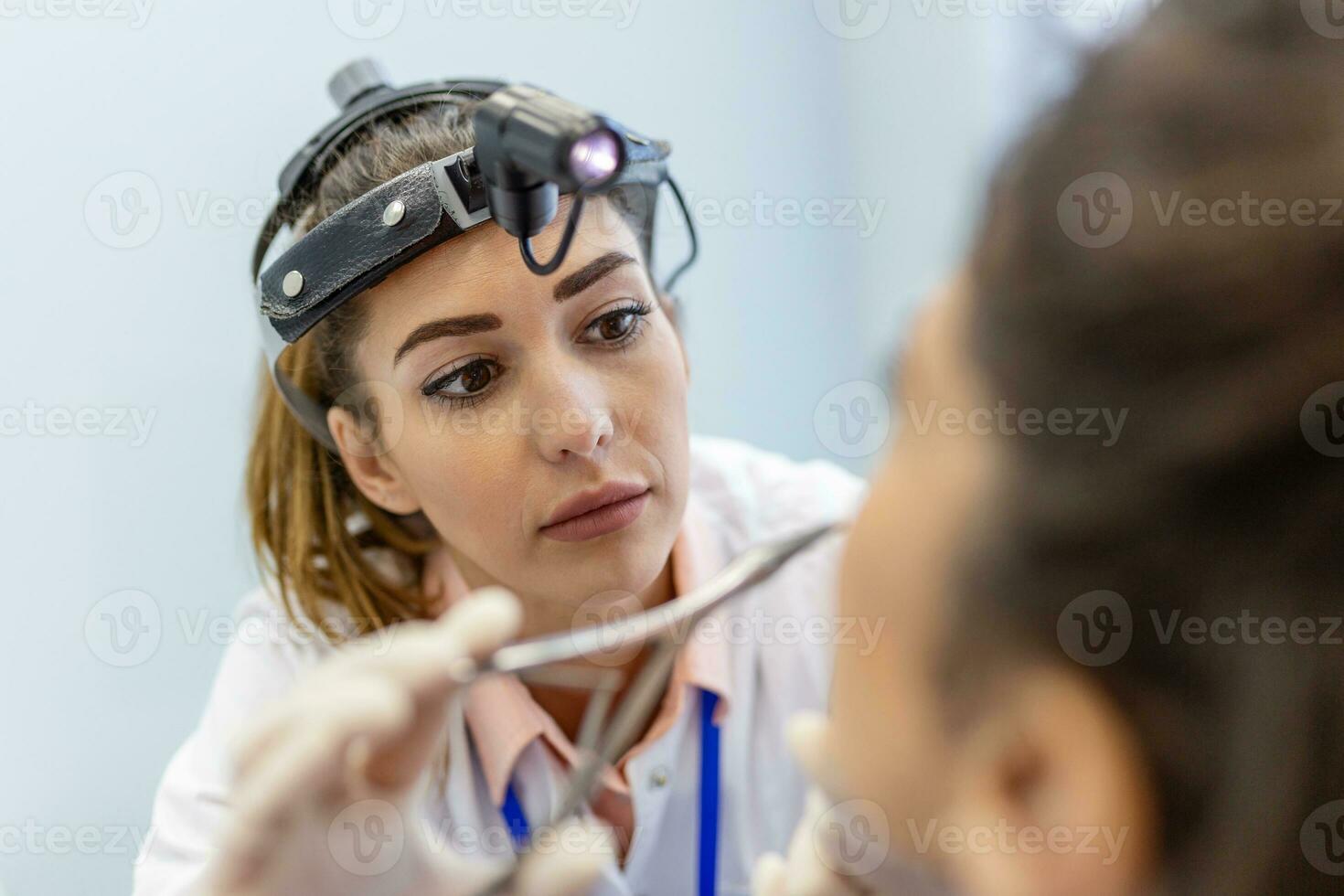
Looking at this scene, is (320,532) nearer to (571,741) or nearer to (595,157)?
(571,741)

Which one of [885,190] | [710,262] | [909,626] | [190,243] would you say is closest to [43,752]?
[190,243]

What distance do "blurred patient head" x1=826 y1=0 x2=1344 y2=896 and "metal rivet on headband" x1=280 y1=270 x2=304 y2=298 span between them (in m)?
0.60

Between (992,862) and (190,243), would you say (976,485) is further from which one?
(190,243)

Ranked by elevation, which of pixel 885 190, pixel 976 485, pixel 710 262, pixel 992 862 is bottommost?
pixel 992 862

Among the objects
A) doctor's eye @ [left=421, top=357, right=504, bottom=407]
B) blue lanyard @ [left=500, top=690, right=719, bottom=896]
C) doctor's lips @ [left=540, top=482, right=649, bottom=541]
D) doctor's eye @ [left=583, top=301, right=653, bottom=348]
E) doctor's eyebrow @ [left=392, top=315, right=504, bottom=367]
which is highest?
doctor's eye @ [left=583, top=301, right=653, bottom=348]

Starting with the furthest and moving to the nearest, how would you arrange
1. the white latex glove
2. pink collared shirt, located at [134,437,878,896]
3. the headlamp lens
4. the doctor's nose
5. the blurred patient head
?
pink collared shirt, located at [134,437,878,896] → the doctor's nose → the headlamp lens → the white latex glove → the blurred patient head

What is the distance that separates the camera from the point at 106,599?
1.30 metres

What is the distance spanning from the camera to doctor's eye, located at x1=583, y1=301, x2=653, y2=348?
0.96m

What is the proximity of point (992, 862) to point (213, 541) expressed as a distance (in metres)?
1.12

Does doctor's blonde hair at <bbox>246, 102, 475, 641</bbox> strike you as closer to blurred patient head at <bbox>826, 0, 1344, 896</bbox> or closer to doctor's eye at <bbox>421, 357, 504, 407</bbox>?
doctor's eye at <bbox>421, 357, 504, 407</bbox>

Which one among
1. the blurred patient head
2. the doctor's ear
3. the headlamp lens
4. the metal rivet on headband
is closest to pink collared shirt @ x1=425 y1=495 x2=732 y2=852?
the doctor's ear

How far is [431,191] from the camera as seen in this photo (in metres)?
0.90

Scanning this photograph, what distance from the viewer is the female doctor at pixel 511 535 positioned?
93 cm

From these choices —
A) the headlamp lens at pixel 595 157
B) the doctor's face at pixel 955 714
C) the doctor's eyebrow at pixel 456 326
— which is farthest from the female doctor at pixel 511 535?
the doctor's face at pixel 955 714
